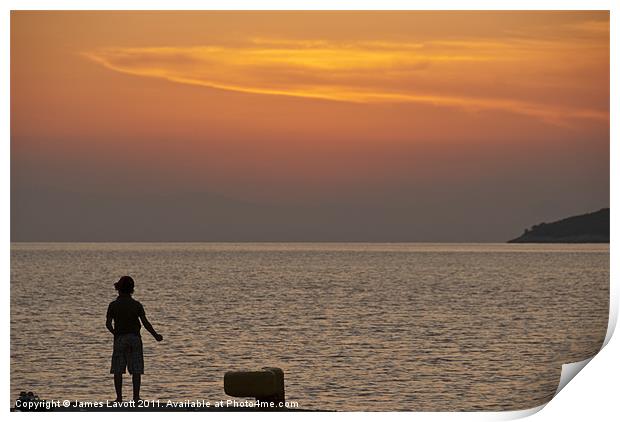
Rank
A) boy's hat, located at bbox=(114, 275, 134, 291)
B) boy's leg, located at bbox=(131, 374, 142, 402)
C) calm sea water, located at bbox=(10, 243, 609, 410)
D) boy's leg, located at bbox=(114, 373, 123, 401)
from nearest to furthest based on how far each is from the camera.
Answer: boy's hat, located at bbox=(114, 275, 134, 291) < boy's leg, located at bbox=(131, 374, 142, 402) < boy's leg, located at bbox=(114, 373, 123, 401) < calm sea water, located at bbox=(10, 243, 609, 410)

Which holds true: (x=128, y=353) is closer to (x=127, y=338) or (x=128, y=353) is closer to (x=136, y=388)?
(x=127, y=338)

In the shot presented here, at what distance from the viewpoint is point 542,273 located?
73.3 m

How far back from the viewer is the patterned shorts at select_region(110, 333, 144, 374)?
8.62 meters

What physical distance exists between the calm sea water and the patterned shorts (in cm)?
310

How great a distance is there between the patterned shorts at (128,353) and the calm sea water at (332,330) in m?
3.10

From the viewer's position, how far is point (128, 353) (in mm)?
8664

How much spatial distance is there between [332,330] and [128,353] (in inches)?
1314

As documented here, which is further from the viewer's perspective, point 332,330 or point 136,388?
point 332,330

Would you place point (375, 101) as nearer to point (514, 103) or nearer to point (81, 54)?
point (514, 103)

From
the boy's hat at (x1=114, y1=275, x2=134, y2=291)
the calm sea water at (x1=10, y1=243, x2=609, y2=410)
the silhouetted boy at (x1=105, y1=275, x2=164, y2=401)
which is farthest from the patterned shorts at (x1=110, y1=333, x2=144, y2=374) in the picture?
the calm sea water at (x1=10, y1=243, x2=609, y2=410)

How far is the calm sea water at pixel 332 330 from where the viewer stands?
2631cm

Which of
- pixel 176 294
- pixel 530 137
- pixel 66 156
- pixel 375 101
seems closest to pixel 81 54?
pixel 66 156

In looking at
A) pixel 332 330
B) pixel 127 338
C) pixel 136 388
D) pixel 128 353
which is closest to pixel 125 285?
pixel 127 338

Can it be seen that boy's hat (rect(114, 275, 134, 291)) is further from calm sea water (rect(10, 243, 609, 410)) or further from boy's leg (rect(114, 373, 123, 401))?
calm sea water (rect(10, 243, 609, 410))
